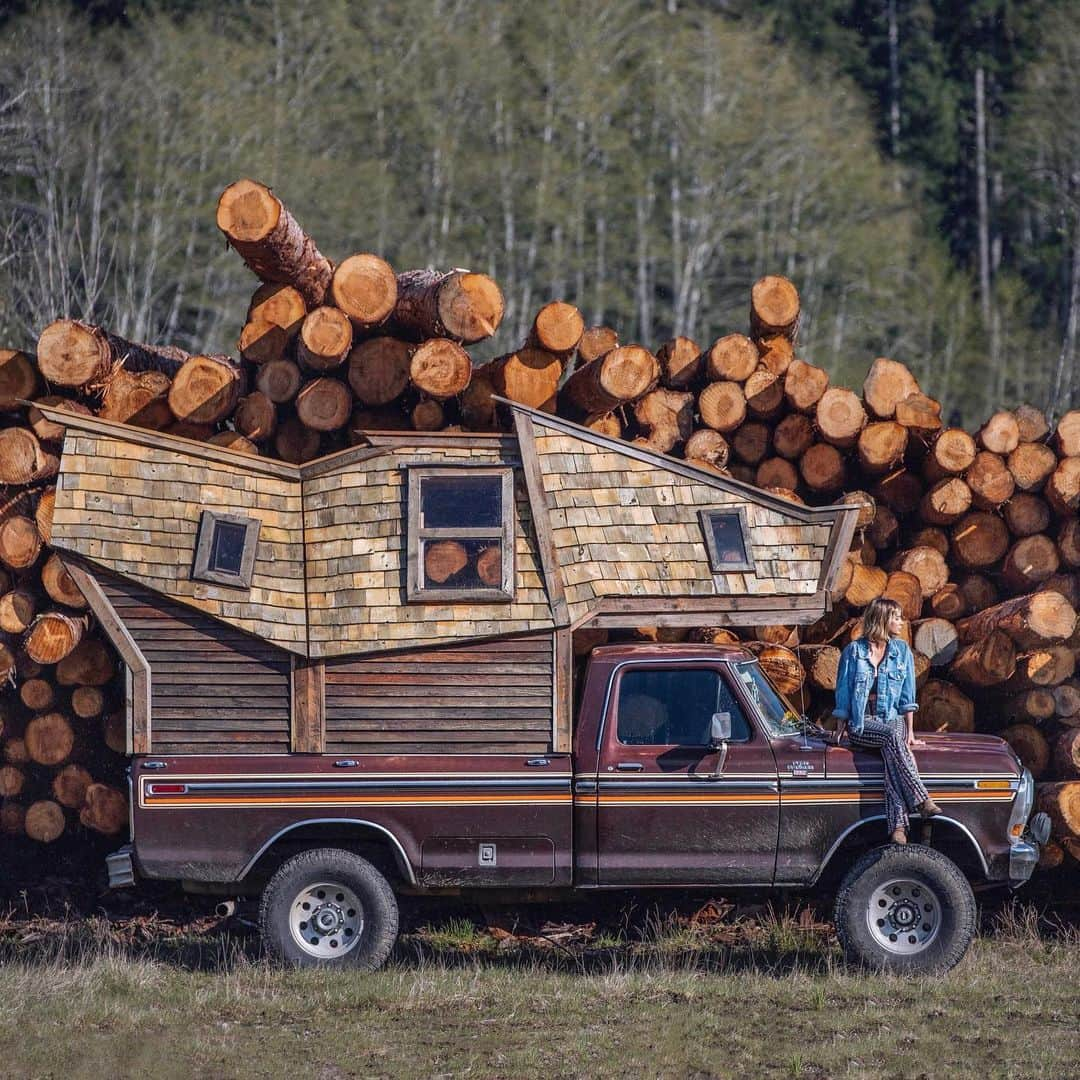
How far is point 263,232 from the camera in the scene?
33.3ft

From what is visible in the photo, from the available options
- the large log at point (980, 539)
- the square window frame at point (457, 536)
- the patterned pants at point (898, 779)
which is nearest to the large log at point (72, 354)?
the square window frame at point (457, 536)

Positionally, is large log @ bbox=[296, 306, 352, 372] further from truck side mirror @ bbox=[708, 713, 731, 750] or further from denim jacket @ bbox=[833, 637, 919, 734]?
denim jacket @ bbox=[833, 637, 919, 734]

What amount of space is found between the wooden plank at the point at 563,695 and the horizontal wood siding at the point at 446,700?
1.5 inches

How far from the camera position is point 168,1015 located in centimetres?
830

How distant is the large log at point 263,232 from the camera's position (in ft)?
33.4

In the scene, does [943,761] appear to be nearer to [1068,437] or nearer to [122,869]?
[1068,437]

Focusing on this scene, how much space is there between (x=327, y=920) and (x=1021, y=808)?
4052 millimetres

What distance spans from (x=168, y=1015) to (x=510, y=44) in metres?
33.7

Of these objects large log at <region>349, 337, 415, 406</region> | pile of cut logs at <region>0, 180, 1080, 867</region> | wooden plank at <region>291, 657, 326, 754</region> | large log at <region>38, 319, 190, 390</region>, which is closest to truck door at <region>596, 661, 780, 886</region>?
pile of cut logs at <region>0, 180, 1080, 867</region>

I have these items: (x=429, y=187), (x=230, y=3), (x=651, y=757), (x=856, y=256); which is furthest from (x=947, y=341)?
(x=651, y=757)

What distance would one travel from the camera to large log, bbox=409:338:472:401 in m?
10.4

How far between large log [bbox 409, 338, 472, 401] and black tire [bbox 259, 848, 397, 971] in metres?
3.07

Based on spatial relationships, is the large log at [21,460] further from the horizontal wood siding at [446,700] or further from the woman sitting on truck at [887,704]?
the woman sitting on truck at [887,704]

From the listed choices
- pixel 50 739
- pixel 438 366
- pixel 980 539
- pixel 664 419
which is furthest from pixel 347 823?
pixel 980 539
